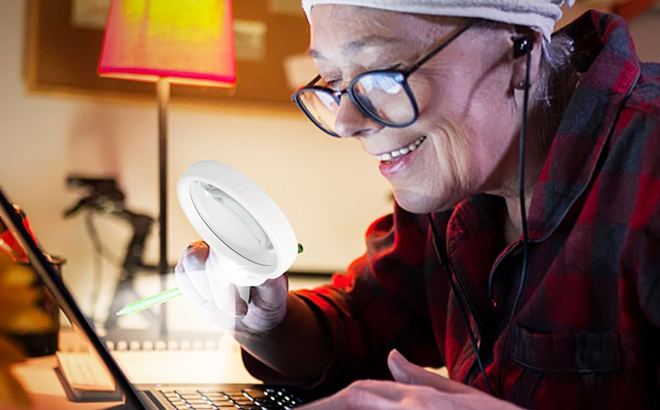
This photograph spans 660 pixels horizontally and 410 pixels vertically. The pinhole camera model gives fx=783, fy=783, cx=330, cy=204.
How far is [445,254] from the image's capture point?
106 centimetres

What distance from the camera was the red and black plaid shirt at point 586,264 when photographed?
2.59ft

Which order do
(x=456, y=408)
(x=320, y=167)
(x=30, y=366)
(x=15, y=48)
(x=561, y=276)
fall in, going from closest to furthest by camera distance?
(x=30, y=366) < (x=456, y=408) < (x=561, y=276) < (x=15, y=48) < (x=320, y=167)

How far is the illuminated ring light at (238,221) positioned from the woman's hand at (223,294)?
33 millimetres

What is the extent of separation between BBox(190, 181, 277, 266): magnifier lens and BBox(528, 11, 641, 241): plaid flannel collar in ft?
1.00

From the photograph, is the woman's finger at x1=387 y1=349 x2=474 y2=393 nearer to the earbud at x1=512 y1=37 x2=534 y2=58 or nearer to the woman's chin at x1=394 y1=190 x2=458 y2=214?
the woman's chin at x1=394 y1=190 x2=458 y2=214

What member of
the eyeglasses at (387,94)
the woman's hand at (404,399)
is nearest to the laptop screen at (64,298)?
the woman's hand at (404,399)

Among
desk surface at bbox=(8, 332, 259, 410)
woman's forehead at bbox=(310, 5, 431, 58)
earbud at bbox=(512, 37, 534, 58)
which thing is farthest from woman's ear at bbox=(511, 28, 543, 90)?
desk surface at bbox=(8, 332, 259, 410)

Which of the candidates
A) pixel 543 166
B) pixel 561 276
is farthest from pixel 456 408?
pixel 543 166

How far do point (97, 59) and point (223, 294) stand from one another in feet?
4.52

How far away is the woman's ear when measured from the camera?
0.86 metres

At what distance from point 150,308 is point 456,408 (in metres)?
0.47

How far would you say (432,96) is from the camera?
2.85ft

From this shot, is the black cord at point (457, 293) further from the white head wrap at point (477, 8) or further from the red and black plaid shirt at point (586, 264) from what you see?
the white head wrap at point (477, 8)

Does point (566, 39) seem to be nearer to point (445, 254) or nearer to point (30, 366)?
point (445, 254)
